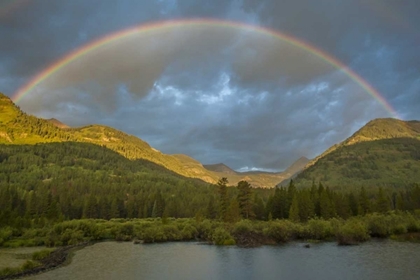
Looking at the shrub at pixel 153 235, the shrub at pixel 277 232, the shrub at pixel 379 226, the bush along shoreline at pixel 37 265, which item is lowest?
the bush along shoreline at pixel 37 265

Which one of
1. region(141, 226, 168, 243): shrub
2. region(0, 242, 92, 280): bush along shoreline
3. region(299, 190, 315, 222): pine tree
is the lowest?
region(0, 242, 92, 280): bush along shoreline

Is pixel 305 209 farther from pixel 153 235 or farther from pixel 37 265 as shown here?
pixel 37 265

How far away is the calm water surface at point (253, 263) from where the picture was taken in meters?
49.9

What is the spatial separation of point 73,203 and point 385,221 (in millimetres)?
133787

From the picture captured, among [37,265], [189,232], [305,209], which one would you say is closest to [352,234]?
[305,209]

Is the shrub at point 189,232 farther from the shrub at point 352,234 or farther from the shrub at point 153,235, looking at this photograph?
the shrub at point 352,234

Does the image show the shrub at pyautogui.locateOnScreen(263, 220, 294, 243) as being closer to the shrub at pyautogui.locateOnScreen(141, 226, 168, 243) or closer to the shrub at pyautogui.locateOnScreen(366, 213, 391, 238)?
the shrub at pyautogui.locateOnScreen(366, 213, 391, 238)

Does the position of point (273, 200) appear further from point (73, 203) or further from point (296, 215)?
point (73, 203)

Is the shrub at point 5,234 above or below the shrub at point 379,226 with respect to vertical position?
below

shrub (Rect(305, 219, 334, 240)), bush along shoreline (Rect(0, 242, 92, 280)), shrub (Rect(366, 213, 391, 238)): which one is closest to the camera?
bush along shoreline (Rect(0, 242, 92, 280))

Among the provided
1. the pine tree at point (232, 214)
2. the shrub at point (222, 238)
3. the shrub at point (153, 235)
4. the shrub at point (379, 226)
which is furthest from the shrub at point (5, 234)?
the shrub at point (379, 226)

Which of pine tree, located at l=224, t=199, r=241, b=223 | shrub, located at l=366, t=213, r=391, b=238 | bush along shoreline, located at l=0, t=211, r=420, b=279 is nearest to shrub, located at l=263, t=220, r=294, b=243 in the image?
bush along shoreline, located at l=0, t=211, r=420, b=279

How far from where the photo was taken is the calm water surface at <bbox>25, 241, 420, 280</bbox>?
49906mm

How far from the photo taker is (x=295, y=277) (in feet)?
155
